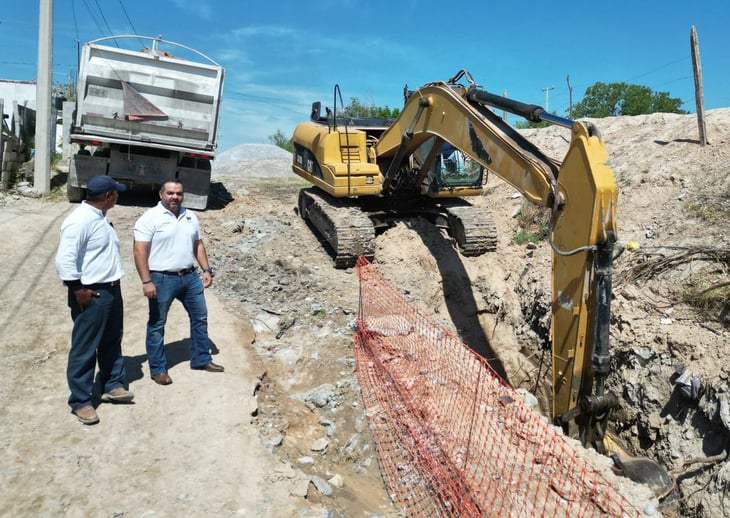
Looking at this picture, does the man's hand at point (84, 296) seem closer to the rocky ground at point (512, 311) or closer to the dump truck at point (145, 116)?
the rocky ground at point (512, 311)

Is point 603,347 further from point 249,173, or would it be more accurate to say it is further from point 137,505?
point 249,173

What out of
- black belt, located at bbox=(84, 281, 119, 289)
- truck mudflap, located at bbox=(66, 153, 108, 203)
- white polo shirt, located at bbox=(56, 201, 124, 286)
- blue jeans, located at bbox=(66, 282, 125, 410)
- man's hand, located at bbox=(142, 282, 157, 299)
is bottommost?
blue jeans, located at bbox=(66, 282, 125, 410)

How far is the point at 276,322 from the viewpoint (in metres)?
6.61

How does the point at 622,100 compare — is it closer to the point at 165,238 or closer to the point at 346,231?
the point at 346,231

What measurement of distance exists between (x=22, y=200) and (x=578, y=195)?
10.6 m

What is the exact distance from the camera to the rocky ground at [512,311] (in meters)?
4.53

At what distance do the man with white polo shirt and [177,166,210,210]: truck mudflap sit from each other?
21.4ft

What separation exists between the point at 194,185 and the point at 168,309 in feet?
22.2

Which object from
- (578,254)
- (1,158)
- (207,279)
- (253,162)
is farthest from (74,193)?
(578,254)

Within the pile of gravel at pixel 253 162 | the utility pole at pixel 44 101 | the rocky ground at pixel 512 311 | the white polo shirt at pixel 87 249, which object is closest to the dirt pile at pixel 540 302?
the rocky ground at pixel 512 311

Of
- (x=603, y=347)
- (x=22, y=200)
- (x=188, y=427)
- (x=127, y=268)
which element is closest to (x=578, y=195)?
(x=603, y=347)

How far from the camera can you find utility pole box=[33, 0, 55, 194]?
11.1 metres

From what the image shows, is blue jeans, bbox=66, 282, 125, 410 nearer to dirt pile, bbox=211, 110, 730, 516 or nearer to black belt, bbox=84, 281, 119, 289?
black belt, bbox=84, 281, 119, 289

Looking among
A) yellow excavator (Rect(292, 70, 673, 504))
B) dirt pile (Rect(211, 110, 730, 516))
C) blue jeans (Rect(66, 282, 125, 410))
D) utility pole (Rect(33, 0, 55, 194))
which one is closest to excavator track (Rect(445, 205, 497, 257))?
yellow excavator (Rect(292, 70, 673, 504))
